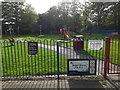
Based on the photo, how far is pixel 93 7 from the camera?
45.1 metres

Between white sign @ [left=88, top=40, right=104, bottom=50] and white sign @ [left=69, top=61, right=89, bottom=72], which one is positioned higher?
white sign @ [left=88, top=40, right=104, bottom=50]

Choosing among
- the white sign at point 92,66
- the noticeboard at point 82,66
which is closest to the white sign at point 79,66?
the noticeboard at point 82,66

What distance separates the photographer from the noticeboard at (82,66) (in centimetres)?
641

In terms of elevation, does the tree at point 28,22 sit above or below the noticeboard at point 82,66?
above

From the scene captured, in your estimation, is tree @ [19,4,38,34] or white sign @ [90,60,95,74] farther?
tree @ [19,4,38,34]

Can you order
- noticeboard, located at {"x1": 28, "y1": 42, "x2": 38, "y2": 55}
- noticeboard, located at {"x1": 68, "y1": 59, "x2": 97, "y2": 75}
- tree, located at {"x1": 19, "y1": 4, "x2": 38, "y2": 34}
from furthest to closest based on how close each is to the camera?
tree, located at {"x1": 19, "y1": 4, "x2": 38, "y2": 34} → noticeboard, located at {"x1": 28, "y1": 42, "x2": 38, "y2": 55} → noticeboard, located at {"x1": 68, "y1": 59, "x2": 97, "y2": 75}

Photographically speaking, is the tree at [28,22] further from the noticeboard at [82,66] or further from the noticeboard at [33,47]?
the noticeboard at [82,66]

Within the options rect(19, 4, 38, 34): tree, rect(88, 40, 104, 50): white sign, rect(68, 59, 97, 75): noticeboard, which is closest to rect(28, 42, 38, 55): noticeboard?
rect(68, 59, 97, 75): noticeboard

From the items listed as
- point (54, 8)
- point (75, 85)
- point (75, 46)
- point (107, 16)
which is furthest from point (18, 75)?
point (54, 8)

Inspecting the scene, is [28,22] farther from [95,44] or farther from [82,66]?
[82,66]

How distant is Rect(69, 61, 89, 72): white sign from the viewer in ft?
21.1

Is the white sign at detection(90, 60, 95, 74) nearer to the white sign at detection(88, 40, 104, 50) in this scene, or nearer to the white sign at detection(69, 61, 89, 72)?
the white sign at detection(69, 61, 89, 72)

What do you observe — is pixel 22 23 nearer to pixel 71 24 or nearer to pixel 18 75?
pixel 71 24

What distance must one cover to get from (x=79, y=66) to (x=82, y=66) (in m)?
0.10
